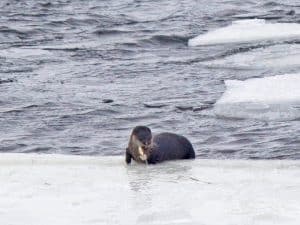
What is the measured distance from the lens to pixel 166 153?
24.2 feet

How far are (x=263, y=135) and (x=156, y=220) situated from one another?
3969mm

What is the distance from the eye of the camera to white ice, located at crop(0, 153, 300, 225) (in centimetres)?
552

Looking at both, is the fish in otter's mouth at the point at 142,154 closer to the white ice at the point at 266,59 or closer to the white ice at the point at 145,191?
the white ice at the point at 145,191

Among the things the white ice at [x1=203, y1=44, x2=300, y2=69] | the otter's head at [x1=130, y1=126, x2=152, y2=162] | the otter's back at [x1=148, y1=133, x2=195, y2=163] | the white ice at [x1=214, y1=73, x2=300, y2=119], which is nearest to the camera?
the otter's head at [x1=130, y1=126, x2=152, y2=162]

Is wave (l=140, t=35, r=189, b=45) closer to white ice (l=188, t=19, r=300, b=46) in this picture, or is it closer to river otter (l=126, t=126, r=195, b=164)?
white ice (l=188, t=19, r=300, b=46)

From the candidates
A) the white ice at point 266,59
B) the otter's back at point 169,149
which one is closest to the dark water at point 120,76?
the white ice at point 266,59

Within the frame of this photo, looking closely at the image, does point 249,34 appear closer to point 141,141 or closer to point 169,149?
point 169,149

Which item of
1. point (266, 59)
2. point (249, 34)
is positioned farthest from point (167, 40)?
point (266, 59)

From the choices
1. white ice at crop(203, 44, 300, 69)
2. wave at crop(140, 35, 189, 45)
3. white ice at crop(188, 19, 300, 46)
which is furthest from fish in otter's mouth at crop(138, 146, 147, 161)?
wave at crop(140, 35, 189, 45)

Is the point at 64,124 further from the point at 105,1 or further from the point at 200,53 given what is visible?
the point at 105,1

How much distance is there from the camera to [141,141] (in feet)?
23.4

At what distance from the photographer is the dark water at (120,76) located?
9.29m

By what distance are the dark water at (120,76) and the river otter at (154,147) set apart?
124cm

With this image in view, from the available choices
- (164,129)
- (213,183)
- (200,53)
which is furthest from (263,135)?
(200,53)
